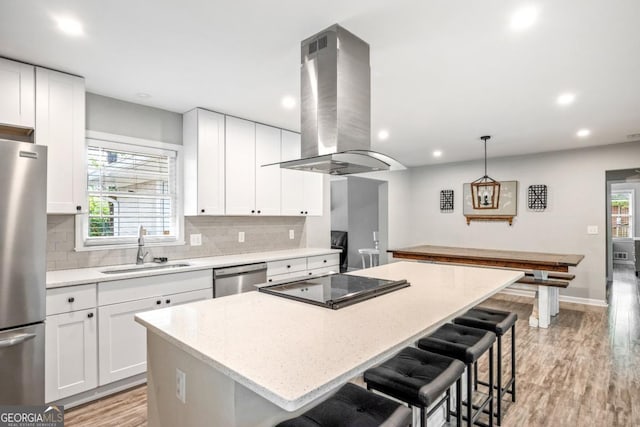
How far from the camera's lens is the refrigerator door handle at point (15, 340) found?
1.89 m

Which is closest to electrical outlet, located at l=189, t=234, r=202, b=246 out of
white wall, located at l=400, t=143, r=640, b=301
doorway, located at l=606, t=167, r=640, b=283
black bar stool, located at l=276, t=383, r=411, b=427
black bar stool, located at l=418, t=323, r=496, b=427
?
black bar stool, located at l=418, t=323, r=496, b=427

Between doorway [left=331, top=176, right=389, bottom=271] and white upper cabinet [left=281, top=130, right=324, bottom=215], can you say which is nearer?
white upper cabinet [left=281, top=130, right=324, bottom=215]

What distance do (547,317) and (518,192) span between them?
2.49m

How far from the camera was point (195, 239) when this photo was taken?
3619 mm

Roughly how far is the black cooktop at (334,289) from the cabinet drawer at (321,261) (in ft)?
5.53

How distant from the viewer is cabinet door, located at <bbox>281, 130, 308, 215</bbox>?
4.19m

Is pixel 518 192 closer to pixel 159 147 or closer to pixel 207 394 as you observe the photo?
pixel 159 147

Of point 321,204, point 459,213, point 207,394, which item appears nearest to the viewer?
point 207,394

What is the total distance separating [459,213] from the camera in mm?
6629

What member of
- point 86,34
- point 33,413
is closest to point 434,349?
point 33,413

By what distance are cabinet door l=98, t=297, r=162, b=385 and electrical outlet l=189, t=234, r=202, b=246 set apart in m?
0.96

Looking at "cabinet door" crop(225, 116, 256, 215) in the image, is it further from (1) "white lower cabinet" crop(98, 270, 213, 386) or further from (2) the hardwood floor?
(2) the hardwood floor

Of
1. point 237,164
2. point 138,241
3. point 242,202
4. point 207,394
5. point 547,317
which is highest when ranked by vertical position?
point 237,164

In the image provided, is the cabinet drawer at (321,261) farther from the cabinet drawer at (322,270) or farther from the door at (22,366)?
the door at (22,366)
